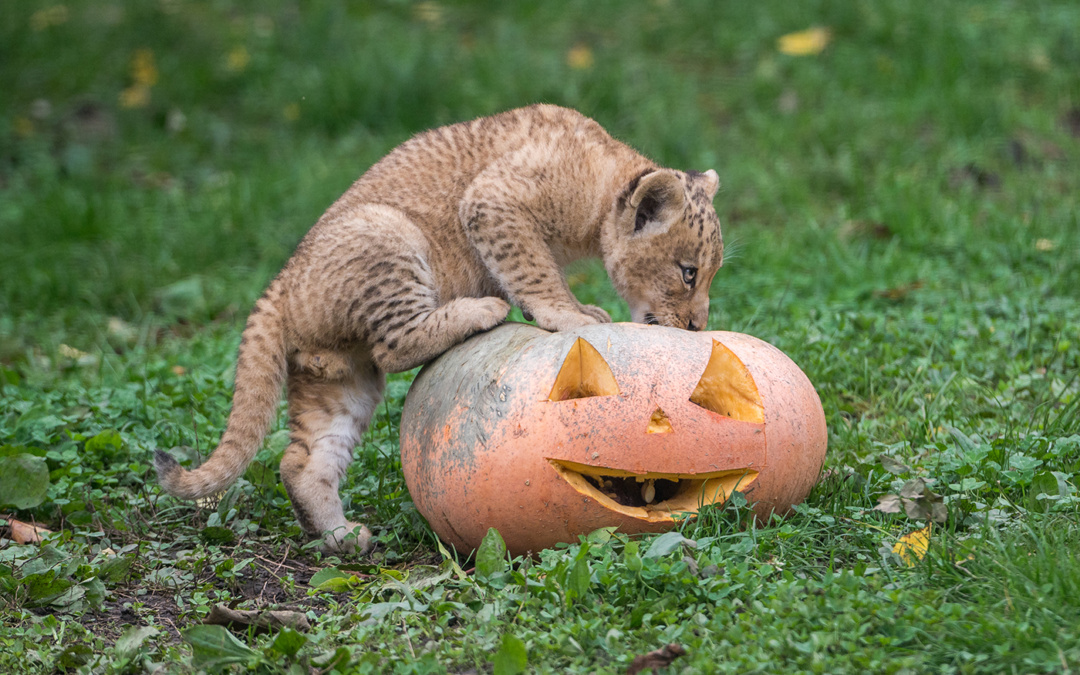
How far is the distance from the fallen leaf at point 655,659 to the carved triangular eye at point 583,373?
3.53 ft

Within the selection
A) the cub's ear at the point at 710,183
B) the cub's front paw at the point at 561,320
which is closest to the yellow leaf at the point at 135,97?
the cub's ear at the point at 710,183

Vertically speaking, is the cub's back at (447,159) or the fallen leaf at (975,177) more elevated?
the cub's back at (447,159)

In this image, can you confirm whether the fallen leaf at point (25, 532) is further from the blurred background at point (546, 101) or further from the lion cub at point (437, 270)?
the blurred background at point (546, 101)

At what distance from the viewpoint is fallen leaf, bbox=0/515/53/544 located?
184 inches

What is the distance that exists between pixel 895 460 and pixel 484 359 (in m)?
1.85

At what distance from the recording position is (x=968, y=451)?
180 inches

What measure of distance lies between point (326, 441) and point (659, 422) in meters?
1.77

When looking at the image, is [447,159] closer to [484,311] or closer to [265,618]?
[484,311]

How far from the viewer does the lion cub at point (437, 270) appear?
4.82m

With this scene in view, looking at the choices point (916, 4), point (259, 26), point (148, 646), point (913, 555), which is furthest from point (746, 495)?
point (259, 26)

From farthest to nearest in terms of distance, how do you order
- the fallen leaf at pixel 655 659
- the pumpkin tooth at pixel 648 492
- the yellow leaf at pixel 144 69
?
the yellow leaf at pixel 144 69
the pumpkin tooth at pixel 648 492
the fallen leaf at pixel 655 659

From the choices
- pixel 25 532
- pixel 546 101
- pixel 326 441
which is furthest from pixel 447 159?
pixel 546 101

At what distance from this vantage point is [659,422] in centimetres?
398

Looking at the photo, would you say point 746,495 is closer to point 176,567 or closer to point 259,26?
point 176,567
